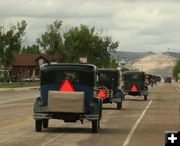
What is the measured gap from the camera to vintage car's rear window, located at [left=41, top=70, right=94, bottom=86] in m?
19.1

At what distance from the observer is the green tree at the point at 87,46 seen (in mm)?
102106

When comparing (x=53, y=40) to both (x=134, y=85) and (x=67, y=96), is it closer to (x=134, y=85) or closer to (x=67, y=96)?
(x=134, y=85)

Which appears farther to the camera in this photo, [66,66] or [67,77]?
[66,66]

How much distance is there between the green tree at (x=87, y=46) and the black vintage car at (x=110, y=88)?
64959 mm

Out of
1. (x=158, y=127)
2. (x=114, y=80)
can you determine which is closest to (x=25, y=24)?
(x=114, y=80)

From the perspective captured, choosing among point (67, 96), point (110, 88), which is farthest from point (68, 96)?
point (110, 88)

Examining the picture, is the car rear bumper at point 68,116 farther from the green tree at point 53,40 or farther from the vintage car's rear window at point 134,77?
the green tree at point 53,40

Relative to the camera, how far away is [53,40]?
103188mm

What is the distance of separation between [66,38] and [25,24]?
12574mm

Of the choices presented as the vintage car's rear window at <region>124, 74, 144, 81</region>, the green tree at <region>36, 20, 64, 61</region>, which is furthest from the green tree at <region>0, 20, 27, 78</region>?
the vintage car's rear window at <region>124, 74, 144, 81</region>

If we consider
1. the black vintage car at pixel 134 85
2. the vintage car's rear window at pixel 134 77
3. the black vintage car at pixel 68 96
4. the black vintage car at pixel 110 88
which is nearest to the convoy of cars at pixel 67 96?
the black vintage car at pixel 68 96

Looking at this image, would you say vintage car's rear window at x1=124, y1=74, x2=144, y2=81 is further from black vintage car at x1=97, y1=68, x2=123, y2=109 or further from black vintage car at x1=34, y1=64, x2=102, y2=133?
black vintage car at x1=34, y1=64, x2=102, y2=133

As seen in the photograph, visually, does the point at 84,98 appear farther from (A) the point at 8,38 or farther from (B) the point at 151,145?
(A) the point at 8,38

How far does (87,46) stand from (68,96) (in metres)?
86.8
